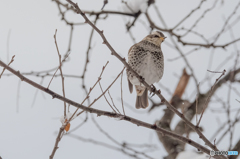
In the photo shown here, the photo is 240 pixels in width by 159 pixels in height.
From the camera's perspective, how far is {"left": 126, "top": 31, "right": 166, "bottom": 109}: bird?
4.83m

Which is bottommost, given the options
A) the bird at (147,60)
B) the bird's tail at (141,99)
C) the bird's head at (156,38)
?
the bird's tail at (141,99)

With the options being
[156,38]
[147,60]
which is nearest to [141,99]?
[147,60]

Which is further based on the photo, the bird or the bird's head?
the bird's head

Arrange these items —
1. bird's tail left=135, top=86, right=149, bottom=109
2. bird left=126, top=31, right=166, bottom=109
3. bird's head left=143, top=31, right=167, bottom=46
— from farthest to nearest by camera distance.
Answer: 1. bird's tail left=135, top=86, right=149, bottom=109
2. bird's head left=143, top=31, right=167, bottom=46
3. bird left=126, top=31, right=166, bottom=109

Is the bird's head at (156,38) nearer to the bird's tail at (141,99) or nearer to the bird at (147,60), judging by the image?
the bird at (147,60)

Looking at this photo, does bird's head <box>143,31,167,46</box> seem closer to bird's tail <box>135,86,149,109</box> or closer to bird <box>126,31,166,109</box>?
bird <box>126,31,166,109</box>

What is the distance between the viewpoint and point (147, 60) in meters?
4.84

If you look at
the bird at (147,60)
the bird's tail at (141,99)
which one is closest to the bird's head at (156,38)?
the bird at (147,60)

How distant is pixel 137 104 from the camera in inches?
211

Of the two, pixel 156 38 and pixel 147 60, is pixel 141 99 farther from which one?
pixel 156 38

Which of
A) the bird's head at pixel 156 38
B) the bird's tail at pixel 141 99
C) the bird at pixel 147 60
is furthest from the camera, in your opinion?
the bird's tail at pixel 141 99

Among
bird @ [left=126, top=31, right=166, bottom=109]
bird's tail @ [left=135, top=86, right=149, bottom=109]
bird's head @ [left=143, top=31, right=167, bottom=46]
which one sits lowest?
bird's tail @ [left=135, top=86, right=149, bottom=109]

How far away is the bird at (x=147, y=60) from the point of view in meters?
4.83

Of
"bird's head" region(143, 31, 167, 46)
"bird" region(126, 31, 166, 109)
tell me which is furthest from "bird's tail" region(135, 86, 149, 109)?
"bird's head" region(143, 31, 167, 46)
